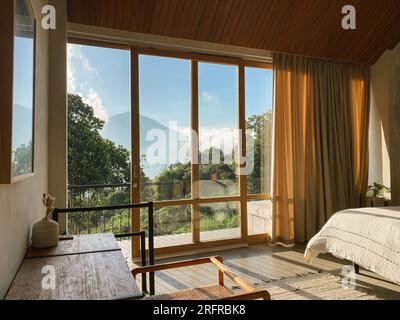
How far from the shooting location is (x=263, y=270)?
3.08 meters

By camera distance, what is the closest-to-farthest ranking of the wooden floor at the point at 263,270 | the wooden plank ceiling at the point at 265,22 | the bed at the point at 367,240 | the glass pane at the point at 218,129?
the bed at the point at 367,240 → the wooden floor at the point at 263,270 → the wooden plank ceiling at the point at 265,22 → the glass pane at the point at 218,129

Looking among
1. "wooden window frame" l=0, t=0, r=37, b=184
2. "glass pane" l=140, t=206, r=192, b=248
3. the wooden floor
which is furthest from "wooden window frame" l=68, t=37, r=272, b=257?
"wooden window frame" l=0, t=0, r=37, b=184

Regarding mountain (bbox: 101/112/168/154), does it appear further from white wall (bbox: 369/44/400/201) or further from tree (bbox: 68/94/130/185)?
white wall (bbox: 369/44/400/201)

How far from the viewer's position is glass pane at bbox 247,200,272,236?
13.3 feet

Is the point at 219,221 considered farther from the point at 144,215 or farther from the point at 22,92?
the point at 22,92

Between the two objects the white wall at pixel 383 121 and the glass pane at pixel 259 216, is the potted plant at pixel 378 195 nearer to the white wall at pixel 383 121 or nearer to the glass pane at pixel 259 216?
the white wall at pixel 383 121

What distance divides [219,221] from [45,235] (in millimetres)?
2580

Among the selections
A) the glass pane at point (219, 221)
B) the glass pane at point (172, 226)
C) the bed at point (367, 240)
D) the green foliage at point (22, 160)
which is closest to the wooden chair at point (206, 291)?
the green foliage at point (22, 160)

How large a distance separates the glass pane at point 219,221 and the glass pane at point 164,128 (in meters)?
0.36

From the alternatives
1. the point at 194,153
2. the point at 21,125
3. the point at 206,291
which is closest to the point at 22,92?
the point at 21,125

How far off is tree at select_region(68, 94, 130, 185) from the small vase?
1.71 metres

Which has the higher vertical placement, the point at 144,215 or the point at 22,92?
the point at 22,92

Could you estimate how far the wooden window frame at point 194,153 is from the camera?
11.1 ft

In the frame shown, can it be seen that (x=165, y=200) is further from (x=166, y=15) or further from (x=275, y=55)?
(x=275, y=55)
